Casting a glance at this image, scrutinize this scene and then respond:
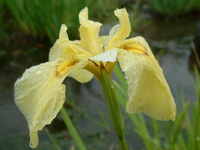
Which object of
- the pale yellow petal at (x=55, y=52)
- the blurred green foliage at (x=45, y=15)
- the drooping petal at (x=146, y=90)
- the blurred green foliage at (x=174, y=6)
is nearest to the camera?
the drooping petal at (x=146, y=90)

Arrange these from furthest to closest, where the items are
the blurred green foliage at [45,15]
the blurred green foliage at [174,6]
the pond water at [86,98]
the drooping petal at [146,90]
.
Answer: the blurred green foliage at [174,6]
the blurred green foliage at [45,15]
the pond water at [86,98]
the drooping petal at [146,90]

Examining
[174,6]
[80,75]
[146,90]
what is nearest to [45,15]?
[80,75]

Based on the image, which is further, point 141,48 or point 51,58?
point 51,58

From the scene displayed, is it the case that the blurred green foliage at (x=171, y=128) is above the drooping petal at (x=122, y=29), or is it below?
below

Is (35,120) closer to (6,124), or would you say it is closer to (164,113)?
(164,113)

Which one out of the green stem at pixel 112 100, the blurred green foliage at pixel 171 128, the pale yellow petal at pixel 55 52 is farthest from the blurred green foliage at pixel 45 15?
the green stem at pixel 112 100

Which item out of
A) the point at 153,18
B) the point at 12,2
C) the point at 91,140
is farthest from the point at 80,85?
the point at 153,18

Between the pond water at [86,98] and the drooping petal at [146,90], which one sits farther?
the pond water at [86,98]

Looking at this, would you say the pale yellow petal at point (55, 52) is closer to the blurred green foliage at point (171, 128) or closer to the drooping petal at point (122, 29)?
the drooping petal at point (122, 29)
